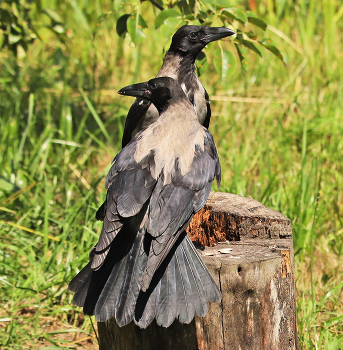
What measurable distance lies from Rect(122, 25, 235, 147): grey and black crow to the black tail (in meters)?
1.47

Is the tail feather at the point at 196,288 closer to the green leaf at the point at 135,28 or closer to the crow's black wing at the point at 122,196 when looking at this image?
the crow's black wing at the point at 122,196

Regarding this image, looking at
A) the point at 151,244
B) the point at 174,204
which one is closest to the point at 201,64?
the point at 174,204

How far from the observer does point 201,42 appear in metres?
3.44

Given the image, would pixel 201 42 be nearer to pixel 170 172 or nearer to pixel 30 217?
pixel 170 172

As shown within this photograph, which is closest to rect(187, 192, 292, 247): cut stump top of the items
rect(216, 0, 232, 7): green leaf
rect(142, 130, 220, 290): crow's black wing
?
rect(142, 130, 220, 290): crow's black wing

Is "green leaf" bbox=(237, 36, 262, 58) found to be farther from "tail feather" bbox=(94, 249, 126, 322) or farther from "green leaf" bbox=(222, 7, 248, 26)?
"tail feather" bbox=(94, 249, 126, 322)

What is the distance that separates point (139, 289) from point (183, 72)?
1.88 metres

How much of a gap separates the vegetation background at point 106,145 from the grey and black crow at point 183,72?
13cm

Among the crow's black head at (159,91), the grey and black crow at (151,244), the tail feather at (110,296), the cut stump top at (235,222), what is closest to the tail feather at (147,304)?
the grey and black crow at (151,244)

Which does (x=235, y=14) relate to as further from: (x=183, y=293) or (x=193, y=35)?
(x=183, y=293)

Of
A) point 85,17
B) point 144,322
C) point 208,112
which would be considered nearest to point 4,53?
point 85,17

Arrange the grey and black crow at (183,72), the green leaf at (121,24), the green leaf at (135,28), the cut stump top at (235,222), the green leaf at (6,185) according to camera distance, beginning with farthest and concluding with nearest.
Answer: the green leaf at (6,185)
the grey and black crow at (183,72)
the green leaf at (121,24)
the green leaf at (135,28)
the cut stump top at (235,222)

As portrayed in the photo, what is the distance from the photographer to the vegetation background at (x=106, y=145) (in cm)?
323

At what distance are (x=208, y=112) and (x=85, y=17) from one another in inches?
139
